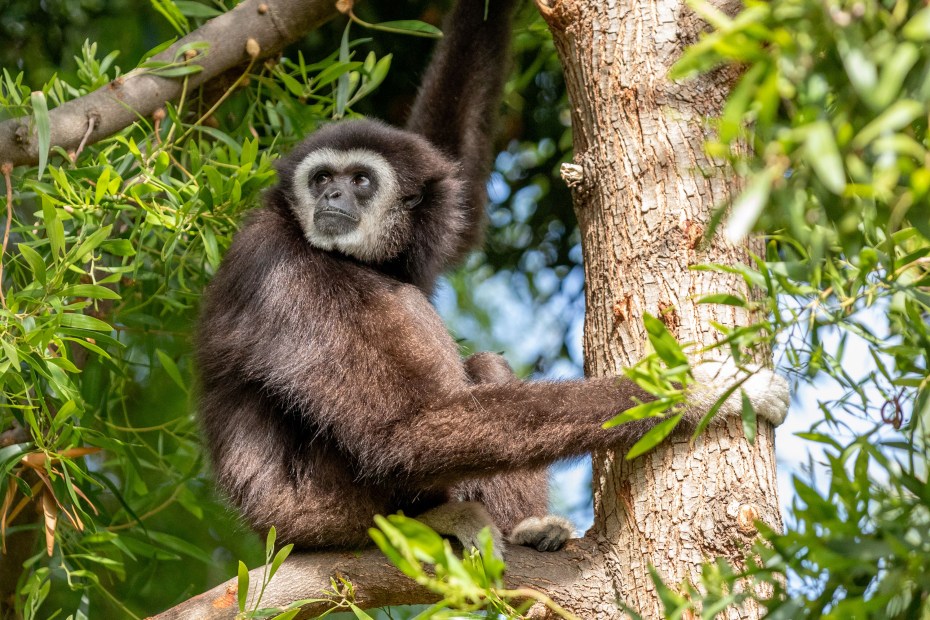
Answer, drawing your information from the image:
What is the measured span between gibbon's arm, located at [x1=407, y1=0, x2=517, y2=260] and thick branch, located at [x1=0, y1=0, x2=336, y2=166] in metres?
0.70

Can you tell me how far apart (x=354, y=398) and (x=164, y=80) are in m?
1.99

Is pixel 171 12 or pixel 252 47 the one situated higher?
pixel 171 12

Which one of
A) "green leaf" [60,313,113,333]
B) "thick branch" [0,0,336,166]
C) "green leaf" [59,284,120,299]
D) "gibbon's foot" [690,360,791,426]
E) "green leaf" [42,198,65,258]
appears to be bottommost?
"gibbon's foot" [690,360,791,426]

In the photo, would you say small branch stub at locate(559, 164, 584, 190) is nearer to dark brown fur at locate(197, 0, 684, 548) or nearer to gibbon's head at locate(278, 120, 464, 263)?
dark brown fur at locate(197, 0, 684, 548)

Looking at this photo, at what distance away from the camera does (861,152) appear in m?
1.75

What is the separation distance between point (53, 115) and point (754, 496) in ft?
11.4

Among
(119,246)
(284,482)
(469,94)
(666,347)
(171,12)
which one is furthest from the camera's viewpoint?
(469,94)

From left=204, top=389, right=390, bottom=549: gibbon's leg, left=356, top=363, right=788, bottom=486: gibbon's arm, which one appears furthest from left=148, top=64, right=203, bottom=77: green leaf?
left=356, top=363, right=788, bottom=486: gibbon's arm

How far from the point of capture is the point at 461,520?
13.6 ft

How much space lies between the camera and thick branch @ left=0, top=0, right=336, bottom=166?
4418mm

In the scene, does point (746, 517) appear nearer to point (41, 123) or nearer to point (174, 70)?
point (41, 123)

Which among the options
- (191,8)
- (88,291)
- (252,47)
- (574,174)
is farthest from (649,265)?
(191,8)

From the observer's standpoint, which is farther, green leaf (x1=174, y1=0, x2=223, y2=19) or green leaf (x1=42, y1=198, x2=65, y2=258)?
green leaf (x1=174, y1=0, x2=223, y2=19)

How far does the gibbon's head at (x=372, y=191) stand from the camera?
4.78m
